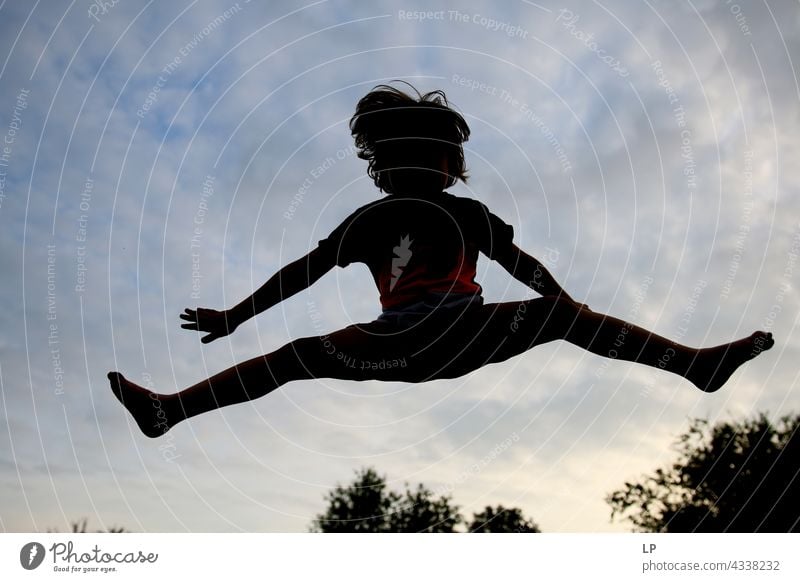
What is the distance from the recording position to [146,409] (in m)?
6.23

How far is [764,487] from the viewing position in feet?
81.0

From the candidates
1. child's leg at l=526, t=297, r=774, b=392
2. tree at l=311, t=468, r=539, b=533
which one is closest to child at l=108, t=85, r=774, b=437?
child's leg at l=526, t=297, r=774, b=392

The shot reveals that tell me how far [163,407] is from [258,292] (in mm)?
1306

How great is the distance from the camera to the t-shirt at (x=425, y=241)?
6.26m

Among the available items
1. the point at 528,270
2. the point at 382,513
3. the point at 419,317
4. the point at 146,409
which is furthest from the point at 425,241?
the point at 382,513

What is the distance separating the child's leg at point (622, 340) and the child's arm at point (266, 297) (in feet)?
6.65

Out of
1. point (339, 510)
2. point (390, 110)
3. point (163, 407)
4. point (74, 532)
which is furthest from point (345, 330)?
point (339, 510)

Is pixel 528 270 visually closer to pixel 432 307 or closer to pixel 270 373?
pixel 432 307

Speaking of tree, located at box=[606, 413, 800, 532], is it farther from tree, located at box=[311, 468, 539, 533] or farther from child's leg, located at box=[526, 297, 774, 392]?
child's leg, located at box=[526, 297, 774, 392]

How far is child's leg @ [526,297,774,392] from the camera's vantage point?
593 centimetres

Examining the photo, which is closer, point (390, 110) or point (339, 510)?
point (390, 110)

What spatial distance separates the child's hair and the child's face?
0.09 ft

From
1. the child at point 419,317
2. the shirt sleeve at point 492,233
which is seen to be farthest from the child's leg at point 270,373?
the shirt sleeve at point 492,233

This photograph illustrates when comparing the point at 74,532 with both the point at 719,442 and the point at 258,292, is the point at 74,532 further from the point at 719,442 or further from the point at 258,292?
the point at 719,442
